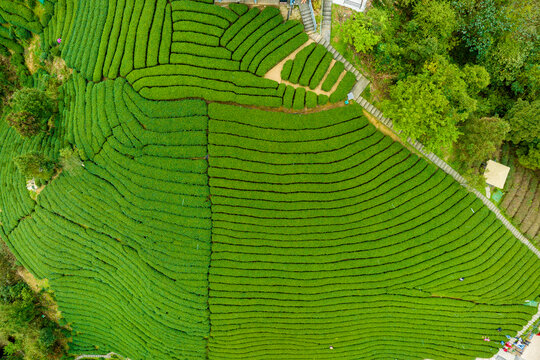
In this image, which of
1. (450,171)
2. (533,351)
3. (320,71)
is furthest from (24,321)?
(533,351)

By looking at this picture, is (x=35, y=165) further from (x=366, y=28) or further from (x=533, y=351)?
(x=533, y=351)

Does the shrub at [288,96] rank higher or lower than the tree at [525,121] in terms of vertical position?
higher

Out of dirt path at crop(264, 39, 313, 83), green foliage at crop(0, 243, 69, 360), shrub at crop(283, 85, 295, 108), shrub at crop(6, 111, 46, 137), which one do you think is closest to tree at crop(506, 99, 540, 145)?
dirt path at crop(264, 39, 313, 83)

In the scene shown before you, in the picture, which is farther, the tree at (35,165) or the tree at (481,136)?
the tree at (35,165)

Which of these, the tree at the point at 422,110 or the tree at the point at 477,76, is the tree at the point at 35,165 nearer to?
the tree at the point at 422,110

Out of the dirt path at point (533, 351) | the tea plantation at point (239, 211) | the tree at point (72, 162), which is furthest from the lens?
the dirt path at point (533, 351)

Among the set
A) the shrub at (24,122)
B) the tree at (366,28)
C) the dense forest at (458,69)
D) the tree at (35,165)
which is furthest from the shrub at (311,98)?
the shrub at (24,122)

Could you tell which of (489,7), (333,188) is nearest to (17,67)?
(333,188)

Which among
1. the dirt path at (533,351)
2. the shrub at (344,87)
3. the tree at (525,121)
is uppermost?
the shrub at (344,87)
